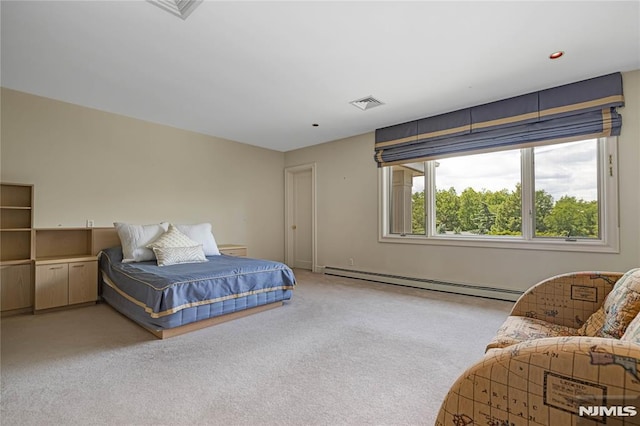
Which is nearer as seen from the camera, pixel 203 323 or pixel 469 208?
pixel 203 323

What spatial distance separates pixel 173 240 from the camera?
3.81m

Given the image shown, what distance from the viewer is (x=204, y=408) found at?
163 cm

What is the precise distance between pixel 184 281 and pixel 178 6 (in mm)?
2170

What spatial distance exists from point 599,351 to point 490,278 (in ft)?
11.1

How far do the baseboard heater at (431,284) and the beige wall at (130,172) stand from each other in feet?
5.73

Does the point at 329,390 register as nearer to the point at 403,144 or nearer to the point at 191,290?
the point at 191,290

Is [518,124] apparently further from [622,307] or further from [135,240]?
[135,240]

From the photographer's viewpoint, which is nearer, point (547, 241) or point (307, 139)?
point (547, 241)

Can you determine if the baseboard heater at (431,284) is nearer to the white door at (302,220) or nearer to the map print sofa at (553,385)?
the white door at (302,220)

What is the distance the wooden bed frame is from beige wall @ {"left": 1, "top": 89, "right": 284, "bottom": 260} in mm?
197

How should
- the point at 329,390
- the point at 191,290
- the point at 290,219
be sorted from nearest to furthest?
1. the point at 329,390
2. the point at 191,290
3. the point at 290,219

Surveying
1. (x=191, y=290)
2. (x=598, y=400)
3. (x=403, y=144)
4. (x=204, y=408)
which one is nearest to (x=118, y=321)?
(x=191, y=290)

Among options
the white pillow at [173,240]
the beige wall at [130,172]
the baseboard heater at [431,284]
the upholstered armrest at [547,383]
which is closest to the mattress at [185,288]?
the white pillow at [173,240]

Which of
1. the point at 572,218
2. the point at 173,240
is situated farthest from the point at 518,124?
the point at 173,240
